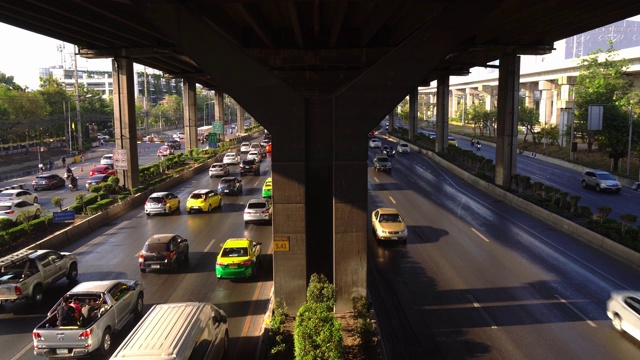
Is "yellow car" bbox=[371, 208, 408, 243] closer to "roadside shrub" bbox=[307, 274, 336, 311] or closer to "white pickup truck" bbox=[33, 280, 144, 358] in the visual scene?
"roadside shrub" bbox=[307, 274, 336, 311]

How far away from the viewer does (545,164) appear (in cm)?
6400

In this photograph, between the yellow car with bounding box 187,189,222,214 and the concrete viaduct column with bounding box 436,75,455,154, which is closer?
the yellow car with bounding box 187,189,222,214

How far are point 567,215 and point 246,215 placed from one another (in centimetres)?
1978

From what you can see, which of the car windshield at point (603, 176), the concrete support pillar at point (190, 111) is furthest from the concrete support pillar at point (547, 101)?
the concrete support pillar at point (190, 111)

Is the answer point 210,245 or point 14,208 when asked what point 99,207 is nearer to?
point 14,208

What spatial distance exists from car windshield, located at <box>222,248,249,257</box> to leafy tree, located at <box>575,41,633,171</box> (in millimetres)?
49031

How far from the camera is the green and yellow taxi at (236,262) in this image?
63.6ft

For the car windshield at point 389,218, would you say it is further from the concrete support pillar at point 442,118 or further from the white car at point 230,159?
the concrete support pillar at point 442,118

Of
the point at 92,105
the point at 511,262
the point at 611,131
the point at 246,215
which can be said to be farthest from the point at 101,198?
the point at 92,105

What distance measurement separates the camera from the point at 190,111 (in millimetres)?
71562

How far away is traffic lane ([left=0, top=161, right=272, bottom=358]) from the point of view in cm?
1636

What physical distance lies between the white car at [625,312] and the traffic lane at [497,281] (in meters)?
0.48

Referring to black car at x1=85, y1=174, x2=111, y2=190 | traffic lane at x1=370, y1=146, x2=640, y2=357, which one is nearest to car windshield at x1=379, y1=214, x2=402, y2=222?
traffic lane at x1=370, y1=146, x2=640, y2=357

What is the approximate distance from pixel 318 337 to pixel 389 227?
15327 millimetres
